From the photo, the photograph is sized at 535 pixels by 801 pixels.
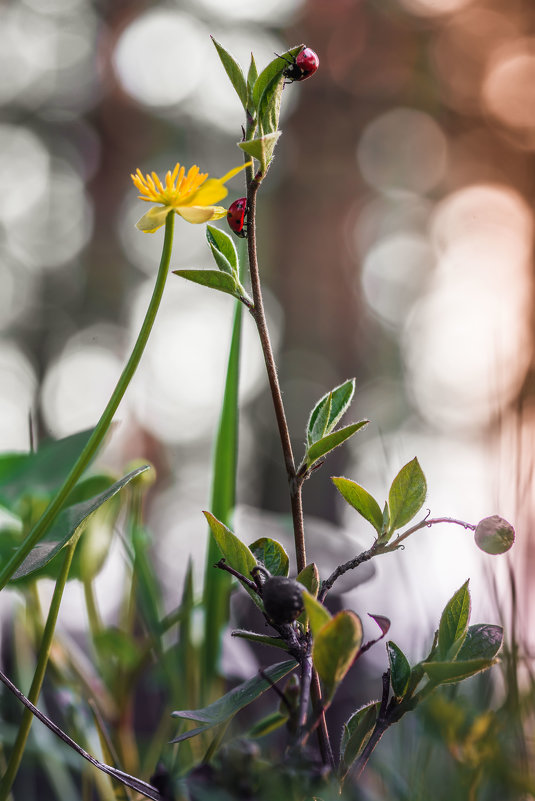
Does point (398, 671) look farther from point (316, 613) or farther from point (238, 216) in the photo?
point (238, 216)

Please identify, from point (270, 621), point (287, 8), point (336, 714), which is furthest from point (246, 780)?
point (287, 8)

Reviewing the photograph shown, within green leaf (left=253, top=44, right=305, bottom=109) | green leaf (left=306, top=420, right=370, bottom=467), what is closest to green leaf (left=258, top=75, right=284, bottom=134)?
green leaf (left=253, top=44, right=305, bottom=109)

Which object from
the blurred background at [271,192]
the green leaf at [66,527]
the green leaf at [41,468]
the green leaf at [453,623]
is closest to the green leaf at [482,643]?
the green leaf at [453,623]

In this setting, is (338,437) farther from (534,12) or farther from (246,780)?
(534,12)

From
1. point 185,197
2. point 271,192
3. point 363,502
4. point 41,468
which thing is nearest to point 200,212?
point 185,197

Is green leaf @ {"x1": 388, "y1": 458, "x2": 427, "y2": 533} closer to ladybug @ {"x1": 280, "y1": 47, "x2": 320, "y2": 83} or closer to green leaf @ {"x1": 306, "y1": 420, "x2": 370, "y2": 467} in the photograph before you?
green leaf @ {"x1": 306, "y1": 420, "x2": 370, "y2": 467}

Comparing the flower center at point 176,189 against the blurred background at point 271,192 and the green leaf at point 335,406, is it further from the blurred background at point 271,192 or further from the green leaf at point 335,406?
the blurred background at point 271,192
